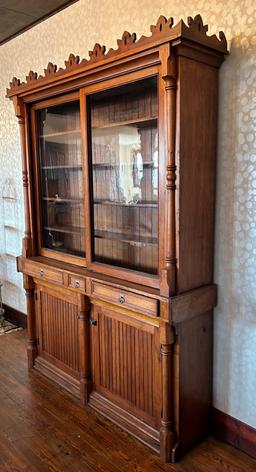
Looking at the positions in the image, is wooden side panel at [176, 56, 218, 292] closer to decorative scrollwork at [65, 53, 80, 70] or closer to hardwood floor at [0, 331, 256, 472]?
decorative scrollwork at [65, 53, 80, 70]

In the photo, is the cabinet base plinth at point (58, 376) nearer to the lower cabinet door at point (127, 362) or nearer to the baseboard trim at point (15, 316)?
the lower cabinet door at point (127, 362)

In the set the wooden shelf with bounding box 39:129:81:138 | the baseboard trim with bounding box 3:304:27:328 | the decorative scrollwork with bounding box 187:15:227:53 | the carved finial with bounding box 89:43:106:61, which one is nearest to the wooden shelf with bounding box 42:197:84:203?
the wooden shelf with bounding box 39:129:81:138

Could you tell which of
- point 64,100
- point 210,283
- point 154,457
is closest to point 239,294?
point 210,283

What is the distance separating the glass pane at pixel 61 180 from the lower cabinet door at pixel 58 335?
36 cm

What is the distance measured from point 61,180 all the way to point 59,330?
1.10 meters

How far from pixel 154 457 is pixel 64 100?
2.22m

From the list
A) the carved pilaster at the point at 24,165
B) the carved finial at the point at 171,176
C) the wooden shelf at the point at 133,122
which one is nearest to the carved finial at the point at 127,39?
the wooden shelf at the point at 133,122

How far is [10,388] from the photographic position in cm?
286

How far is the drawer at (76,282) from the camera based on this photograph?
251 cm

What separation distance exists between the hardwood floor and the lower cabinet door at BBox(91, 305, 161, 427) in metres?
0.16

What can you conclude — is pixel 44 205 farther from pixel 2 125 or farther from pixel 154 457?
pixel 154 457

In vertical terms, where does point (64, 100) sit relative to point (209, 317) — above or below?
above

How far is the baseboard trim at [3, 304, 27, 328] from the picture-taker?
4.02 meters

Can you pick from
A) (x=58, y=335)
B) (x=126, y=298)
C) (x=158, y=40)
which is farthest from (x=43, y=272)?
(x=158, y=40)
